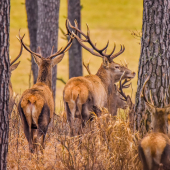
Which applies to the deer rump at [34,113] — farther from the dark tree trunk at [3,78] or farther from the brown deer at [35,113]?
the dark tree trunk at [3,78]

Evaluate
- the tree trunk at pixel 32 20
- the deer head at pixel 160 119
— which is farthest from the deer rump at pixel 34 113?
the tree trunk at pixel 32 20

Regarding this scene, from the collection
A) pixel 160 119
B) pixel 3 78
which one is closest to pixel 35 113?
pixel 3 78

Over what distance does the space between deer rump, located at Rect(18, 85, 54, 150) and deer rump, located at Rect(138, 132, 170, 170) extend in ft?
5.76

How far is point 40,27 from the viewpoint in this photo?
26.8ft

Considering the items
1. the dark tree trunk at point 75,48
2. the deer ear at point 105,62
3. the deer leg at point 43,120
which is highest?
the dark tree trunk at point 75,48

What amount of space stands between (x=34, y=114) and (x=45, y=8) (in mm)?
3549

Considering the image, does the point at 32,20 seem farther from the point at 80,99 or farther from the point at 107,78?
the point at 80,99

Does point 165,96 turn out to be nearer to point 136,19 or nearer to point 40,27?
point 40,27

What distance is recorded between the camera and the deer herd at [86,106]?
13.3 ft

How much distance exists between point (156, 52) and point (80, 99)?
1595 mm

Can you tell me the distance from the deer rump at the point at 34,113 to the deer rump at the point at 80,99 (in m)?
0.61

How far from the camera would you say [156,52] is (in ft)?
17.5

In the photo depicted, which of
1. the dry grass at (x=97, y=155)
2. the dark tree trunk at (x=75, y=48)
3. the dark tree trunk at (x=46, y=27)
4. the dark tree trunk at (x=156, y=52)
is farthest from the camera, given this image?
the dark tree trunk at (x=75, y=48)

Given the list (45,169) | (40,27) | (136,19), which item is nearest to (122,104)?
(40,27)
